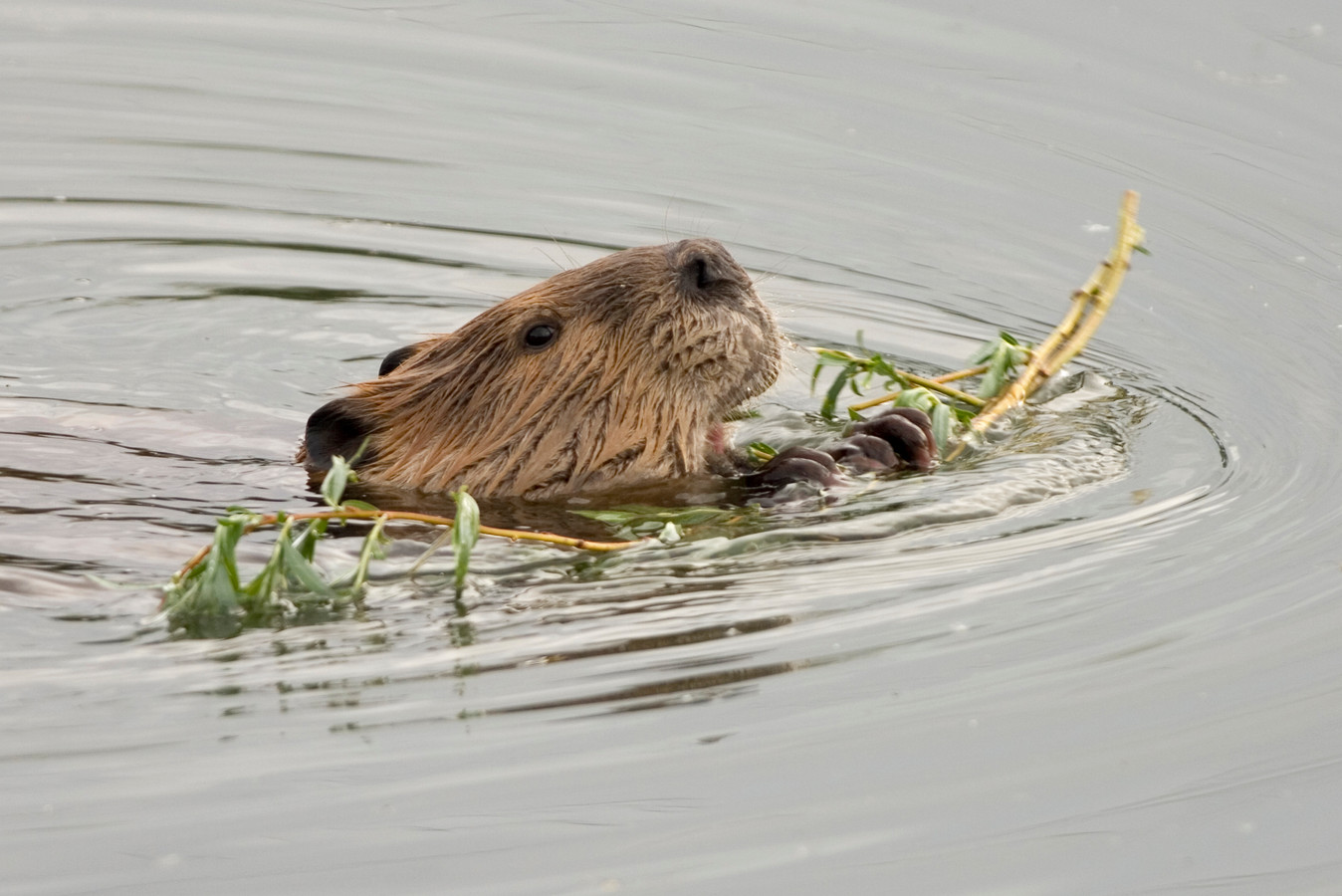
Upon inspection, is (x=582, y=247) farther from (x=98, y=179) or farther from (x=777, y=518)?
(x=777, y=518)

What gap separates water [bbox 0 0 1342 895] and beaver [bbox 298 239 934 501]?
260mm

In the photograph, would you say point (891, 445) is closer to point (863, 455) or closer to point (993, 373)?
point (863, 455)

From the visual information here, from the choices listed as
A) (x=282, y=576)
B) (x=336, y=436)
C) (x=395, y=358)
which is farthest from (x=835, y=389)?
(x=282, y=576)

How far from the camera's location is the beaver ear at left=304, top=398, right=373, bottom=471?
16.2 feet

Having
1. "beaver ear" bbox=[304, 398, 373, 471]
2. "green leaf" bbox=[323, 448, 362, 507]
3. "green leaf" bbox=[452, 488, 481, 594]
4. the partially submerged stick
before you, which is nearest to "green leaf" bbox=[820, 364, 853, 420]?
the partially submerged stick

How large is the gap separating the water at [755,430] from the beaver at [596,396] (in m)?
0.26

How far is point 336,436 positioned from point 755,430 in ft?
3.99

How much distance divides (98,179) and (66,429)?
2936 mm

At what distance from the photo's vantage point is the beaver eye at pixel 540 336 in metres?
4.77

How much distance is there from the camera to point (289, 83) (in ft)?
28.5

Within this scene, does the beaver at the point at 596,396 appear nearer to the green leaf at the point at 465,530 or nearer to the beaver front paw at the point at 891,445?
the beaver front paw at the point at 891,445

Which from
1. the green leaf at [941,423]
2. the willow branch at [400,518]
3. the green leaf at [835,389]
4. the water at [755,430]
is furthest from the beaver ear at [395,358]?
the green leaf at [941,423]

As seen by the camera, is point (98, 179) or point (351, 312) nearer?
point (351, 312)

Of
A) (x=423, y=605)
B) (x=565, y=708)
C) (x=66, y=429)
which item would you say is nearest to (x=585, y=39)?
(x=66, y=429)
